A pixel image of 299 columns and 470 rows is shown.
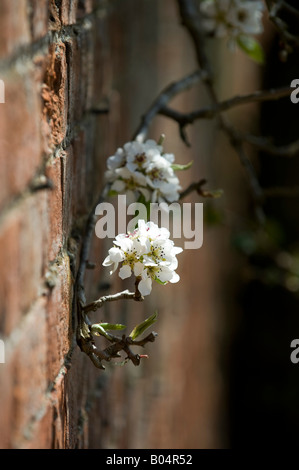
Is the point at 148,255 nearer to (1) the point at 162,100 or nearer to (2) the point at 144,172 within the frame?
(2) the point at 144,172

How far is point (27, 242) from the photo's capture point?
2.48ft

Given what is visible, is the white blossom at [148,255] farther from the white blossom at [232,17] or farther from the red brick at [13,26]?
the white blossom at [232,17]

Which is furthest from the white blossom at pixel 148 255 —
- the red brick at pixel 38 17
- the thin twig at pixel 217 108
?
the thin twig at pixel 217 108

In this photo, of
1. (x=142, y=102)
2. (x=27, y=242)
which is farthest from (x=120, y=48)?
(x=27, y=242)

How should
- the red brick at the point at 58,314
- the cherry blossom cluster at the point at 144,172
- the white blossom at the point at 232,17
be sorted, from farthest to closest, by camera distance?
the white blossom at the point at 232,17 < the cherry blossom cluster at the point at 144,172 < the red brick at the point at 58,314

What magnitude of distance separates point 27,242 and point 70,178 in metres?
0.31

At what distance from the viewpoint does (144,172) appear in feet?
3.83

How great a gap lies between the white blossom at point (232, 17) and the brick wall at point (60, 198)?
0.27 metres

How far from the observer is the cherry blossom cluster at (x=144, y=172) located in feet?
3.81

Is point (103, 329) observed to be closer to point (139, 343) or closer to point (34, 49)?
point (139, 343)

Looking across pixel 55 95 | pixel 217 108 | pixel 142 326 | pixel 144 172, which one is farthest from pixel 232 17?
pixel 142 326

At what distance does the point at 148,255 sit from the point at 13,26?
42 centimetres

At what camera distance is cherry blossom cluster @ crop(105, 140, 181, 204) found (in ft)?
3.81

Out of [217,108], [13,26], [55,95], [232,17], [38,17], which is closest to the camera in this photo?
[13,26]
